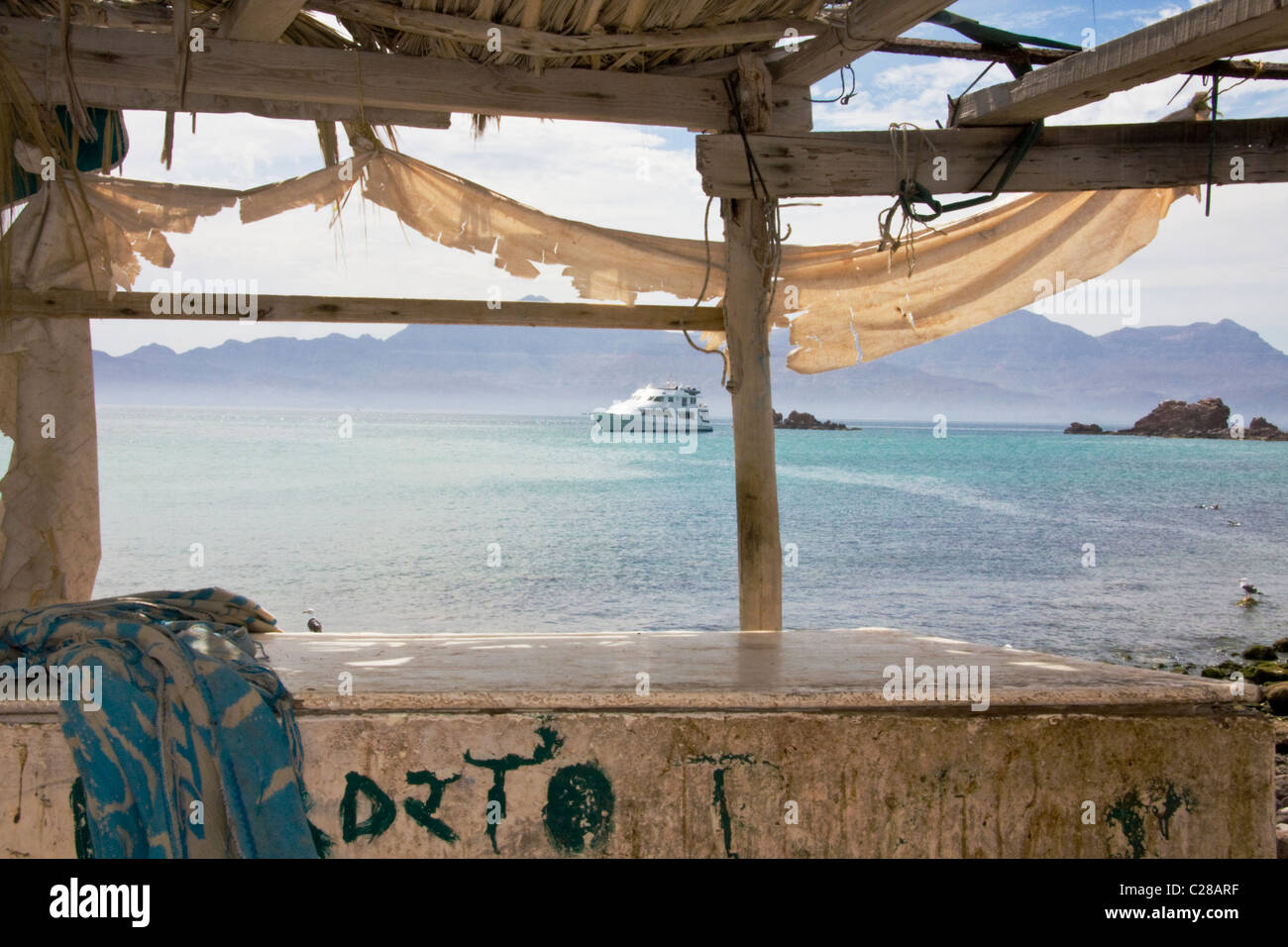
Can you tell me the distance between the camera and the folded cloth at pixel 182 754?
236 cm

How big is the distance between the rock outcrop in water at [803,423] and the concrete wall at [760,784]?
267 ft

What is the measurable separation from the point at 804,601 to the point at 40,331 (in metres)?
13.7

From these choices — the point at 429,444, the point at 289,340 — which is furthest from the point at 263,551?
the point at 289,340

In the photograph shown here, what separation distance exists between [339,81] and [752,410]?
7.09 ft

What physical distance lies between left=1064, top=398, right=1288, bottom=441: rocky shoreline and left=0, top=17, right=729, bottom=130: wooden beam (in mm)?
75258

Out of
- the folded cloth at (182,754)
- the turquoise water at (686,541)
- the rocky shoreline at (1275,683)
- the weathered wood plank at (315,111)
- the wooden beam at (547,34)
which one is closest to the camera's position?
the folded cloth at (182,754)

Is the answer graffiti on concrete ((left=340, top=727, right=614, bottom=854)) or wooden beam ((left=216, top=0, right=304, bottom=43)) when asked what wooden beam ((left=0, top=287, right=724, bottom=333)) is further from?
graffiti on concrete ((left=340, top=727, right=614, bottom=854))

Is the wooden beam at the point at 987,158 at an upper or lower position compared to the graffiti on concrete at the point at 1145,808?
upper

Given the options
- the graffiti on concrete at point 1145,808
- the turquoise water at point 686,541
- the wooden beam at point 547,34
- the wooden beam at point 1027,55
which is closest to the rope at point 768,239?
the wooden beam at point 547,34
